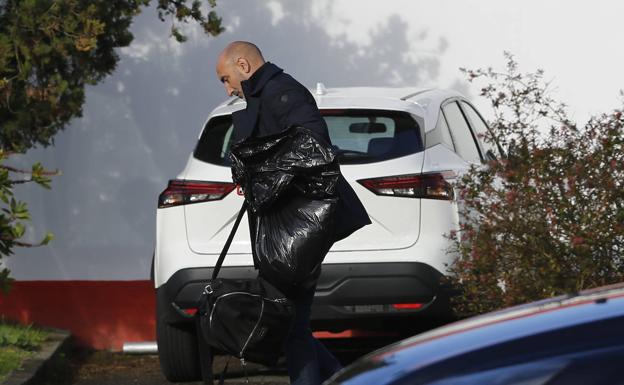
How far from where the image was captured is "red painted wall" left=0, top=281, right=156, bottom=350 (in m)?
10.2

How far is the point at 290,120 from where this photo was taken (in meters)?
6.08

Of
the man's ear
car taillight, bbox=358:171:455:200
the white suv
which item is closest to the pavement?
the white suv

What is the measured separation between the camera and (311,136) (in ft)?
19.6

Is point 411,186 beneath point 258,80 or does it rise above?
beneath

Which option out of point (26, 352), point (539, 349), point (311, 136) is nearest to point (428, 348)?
point (539, 349)

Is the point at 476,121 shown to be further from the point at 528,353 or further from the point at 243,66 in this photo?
the point at 528,353

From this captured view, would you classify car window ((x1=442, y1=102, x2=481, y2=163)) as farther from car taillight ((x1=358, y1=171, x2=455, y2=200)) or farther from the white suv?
car taillight ((x1=358, y1=171, x2=455, y2=200))

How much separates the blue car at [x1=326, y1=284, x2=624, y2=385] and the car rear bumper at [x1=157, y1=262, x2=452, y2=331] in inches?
173

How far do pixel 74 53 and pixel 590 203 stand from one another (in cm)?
385

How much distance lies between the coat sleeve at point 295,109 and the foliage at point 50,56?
248 centimetres

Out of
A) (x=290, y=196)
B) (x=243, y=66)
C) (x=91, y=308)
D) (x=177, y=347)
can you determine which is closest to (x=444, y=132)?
(x=177, y=347)

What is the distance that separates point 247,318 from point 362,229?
1766 mm

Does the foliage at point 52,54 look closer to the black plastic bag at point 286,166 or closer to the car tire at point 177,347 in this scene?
the car tire at point 177,347

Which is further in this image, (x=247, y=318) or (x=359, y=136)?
(x=359, y=136)
